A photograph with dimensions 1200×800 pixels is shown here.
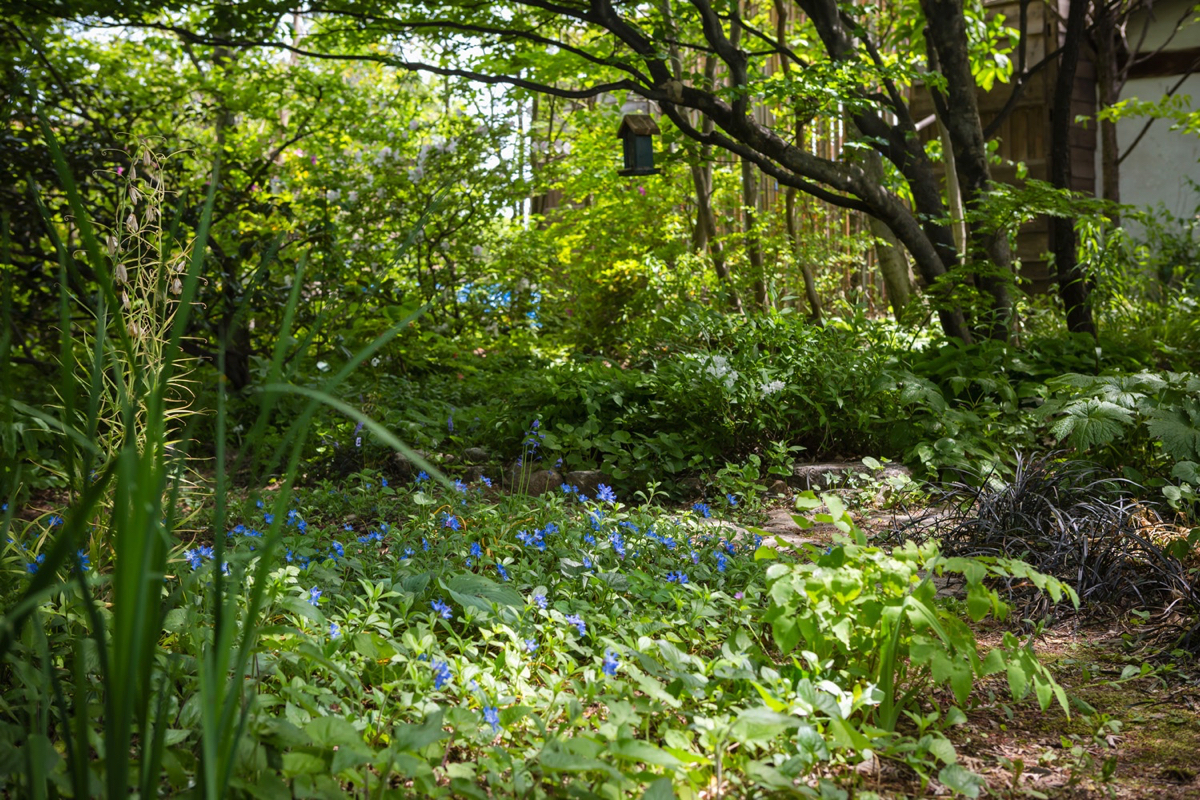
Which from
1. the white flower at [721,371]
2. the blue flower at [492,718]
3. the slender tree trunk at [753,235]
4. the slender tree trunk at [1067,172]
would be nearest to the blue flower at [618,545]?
the blue flower at [492,718]

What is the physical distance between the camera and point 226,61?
580 centimetres

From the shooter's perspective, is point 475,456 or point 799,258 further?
point 799,258

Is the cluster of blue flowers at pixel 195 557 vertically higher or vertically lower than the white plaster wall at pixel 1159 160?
lower

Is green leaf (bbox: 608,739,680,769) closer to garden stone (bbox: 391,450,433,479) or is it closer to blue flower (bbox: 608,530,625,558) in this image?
blue flower (bbox: 608,530,625,558)

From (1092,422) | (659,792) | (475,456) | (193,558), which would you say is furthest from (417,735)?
(475,456)

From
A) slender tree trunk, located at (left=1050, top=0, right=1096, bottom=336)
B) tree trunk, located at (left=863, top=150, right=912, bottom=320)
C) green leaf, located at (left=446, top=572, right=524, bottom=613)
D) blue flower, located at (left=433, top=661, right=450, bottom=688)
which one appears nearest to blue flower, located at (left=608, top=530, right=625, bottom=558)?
green leaf, located at (left=446, top=572, right=524, bottom=613)

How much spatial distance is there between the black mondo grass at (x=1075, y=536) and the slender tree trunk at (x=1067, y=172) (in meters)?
1.99

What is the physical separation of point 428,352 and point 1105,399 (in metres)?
3.87

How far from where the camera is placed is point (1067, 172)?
17.1ft

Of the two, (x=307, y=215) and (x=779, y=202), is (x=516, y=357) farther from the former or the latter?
(x=779, y=202)

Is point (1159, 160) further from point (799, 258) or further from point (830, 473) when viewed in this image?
point (830, 473)

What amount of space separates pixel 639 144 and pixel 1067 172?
7.87 feet

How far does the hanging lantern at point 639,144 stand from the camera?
557 centimetres

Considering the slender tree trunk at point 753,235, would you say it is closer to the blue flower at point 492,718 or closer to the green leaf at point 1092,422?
the green leaf at point 1092,422
